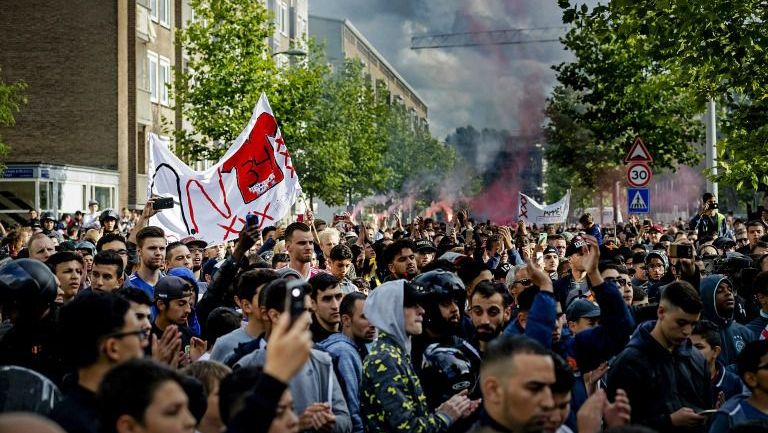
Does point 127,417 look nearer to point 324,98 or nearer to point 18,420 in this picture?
point 18,420

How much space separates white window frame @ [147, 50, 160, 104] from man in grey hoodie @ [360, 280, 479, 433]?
121ft

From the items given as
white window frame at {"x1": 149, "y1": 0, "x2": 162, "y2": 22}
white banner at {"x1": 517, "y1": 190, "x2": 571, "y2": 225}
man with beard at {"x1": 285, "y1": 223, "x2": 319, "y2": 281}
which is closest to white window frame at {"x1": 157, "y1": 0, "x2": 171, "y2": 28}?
white window frame at {"x1": 149, "y1": 0, "x2": 162, "y2": 22}

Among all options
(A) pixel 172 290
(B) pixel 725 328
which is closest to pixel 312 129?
(B) pixel 725 328

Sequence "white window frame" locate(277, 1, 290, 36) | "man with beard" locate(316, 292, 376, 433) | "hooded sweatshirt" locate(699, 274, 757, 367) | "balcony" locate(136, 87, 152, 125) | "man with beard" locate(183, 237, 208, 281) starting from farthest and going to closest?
"white window frame" locate(277, 1, 290, 36), "balcony" locate(136, 87, 152, 125), "man with beard" locate(183, 237, 208, 281), "hooded sweatshirt" locate(699, 274, 757, 367), "man with beard" locate(316, 292, 376, 433)

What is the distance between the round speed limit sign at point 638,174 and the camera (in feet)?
58.3

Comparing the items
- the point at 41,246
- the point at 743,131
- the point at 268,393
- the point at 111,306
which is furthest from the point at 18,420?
the point at 743,131

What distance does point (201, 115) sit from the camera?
Answer: 3228 centimetres

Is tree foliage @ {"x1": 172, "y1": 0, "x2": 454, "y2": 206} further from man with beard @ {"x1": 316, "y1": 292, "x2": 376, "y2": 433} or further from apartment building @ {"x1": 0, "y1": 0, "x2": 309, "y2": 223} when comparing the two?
man with beard @ {"x1": 316, "y1": 292, "x2": 376, "y2": 433}

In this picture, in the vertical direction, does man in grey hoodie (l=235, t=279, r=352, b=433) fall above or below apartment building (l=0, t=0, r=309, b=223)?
below

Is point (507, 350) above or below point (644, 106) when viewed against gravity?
below

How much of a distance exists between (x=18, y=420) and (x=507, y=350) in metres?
2.31

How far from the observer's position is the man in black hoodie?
610cm

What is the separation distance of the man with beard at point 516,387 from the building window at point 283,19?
59.0 m

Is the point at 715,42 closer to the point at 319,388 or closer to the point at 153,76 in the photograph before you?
the point at 319,388
